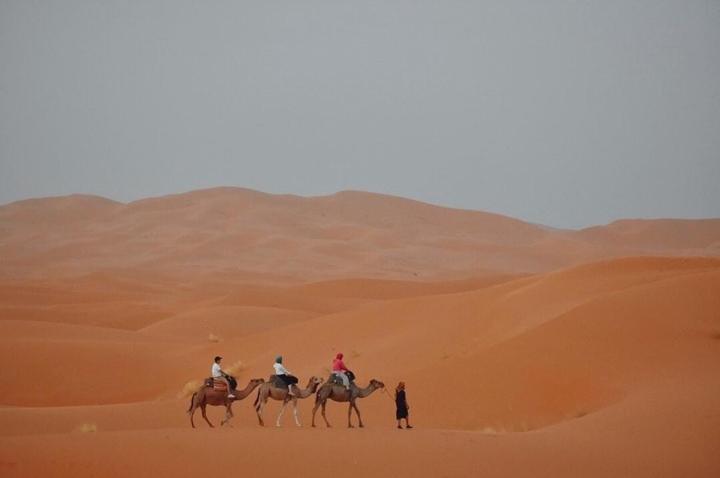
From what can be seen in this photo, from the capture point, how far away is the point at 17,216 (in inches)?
4729

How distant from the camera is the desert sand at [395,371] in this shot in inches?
476

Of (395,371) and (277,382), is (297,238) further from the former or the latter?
(277,382)

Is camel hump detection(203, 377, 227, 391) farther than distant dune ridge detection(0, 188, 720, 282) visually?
No

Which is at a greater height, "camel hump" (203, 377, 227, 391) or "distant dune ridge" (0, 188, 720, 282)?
"distant dune ridge" (0, 188, 720, 282)

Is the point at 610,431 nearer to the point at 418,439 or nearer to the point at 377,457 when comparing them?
the point at 418,439

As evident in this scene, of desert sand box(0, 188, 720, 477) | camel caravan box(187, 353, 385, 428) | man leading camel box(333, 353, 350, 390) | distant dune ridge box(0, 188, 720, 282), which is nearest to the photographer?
desert sand box(0, 188, 720, 477)

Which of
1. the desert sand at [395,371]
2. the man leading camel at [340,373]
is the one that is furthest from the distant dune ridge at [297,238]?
the man leading camel at [340,373]

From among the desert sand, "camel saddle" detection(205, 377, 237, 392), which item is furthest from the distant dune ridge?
"camel saddle" detection(205, 377, 237, 392)

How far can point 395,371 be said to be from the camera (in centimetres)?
2338

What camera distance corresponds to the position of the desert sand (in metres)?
12.1

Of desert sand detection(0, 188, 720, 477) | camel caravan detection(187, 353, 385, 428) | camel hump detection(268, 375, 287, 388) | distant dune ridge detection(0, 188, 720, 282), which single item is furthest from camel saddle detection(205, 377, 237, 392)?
distant dune ridge detection(0, 188, 720, 282)

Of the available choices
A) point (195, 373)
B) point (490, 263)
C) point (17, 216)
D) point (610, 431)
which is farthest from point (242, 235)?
point (610, 431)

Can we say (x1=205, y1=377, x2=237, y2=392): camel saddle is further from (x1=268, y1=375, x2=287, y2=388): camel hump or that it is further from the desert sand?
the desert sand

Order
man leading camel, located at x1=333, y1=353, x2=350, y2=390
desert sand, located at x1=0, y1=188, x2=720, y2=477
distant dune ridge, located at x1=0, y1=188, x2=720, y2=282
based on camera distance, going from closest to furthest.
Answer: desert sand, located at x1=0, y1=188, x2=720, y2=477 < man leading camel, located at x1=333, y1=353, x2=350, y2=390 < distant dune ridge, located at x1=0, y1=188, x2=720, y2=282
